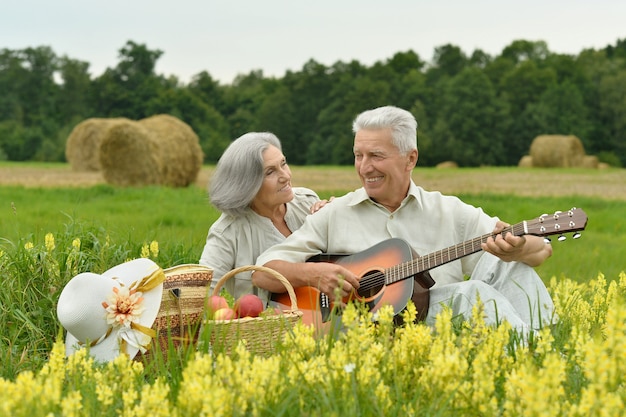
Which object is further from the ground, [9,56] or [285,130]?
[9,56]

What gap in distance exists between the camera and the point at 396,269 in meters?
5.04

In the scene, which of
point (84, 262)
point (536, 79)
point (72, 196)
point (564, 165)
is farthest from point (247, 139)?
point (536, 79)

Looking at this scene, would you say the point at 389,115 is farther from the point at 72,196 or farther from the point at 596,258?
the point at 72,196

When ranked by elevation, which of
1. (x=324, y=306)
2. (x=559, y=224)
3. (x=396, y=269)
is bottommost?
(x=324, y=306)

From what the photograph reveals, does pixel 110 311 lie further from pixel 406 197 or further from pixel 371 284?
pixel 406 197

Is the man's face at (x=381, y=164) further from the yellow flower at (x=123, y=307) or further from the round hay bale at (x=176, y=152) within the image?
the round hay bale at (x=176, y=152)

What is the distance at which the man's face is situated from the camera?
5402 millimetres

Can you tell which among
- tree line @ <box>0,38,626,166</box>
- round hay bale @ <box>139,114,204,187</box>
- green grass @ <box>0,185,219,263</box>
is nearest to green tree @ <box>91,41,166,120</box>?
tree line @ <box>0,38,626,166</box>

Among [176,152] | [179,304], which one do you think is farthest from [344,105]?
[179,304]

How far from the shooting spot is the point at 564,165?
116 feet

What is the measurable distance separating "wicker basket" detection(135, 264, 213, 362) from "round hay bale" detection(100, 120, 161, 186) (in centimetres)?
1511

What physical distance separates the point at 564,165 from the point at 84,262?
104ft

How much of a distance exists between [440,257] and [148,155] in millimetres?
15536

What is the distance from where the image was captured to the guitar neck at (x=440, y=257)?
487 centimetres
